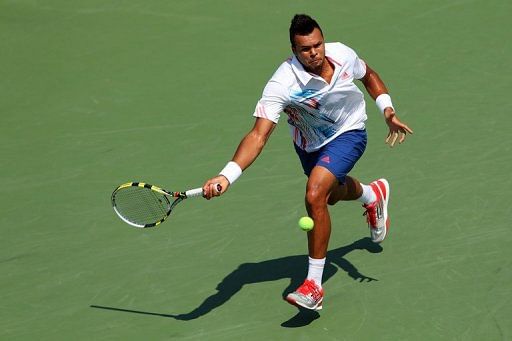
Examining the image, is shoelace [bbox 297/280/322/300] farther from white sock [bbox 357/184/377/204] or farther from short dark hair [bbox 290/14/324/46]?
short dark hair [bbox 290/14/324/46]

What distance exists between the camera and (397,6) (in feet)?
43.0

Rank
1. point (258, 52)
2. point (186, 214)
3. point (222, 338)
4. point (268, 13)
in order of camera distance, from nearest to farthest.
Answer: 1. point (222, 338)
2. point (186, 214)
3. point (258, 52)
4. point (268, 13)

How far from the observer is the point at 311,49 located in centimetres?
773

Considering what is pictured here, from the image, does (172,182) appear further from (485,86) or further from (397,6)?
(397,6)

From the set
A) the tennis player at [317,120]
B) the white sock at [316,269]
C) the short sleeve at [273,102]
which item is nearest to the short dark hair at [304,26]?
the tennis player at [317,120]

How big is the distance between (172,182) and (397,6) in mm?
4478

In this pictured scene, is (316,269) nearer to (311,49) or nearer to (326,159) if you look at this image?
(326,159)

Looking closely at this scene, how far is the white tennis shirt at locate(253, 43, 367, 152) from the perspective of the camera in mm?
7773

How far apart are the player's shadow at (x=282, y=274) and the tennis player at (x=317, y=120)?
49cm

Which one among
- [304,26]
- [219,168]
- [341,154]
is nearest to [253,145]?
[341,154]

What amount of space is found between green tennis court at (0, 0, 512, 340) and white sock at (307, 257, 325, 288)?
10.5 inches

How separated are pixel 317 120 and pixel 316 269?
111cm

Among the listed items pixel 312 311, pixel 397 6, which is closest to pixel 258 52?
pixel 397 6

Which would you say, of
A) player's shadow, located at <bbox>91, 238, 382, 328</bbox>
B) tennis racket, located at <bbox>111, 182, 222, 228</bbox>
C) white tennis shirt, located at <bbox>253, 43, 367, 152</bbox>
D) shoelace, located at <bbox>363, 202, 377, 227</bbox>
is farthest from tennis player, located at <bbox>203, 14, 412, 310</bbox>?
tennis racket, located at <bbox>111, 182, 222, 228</bbox>
